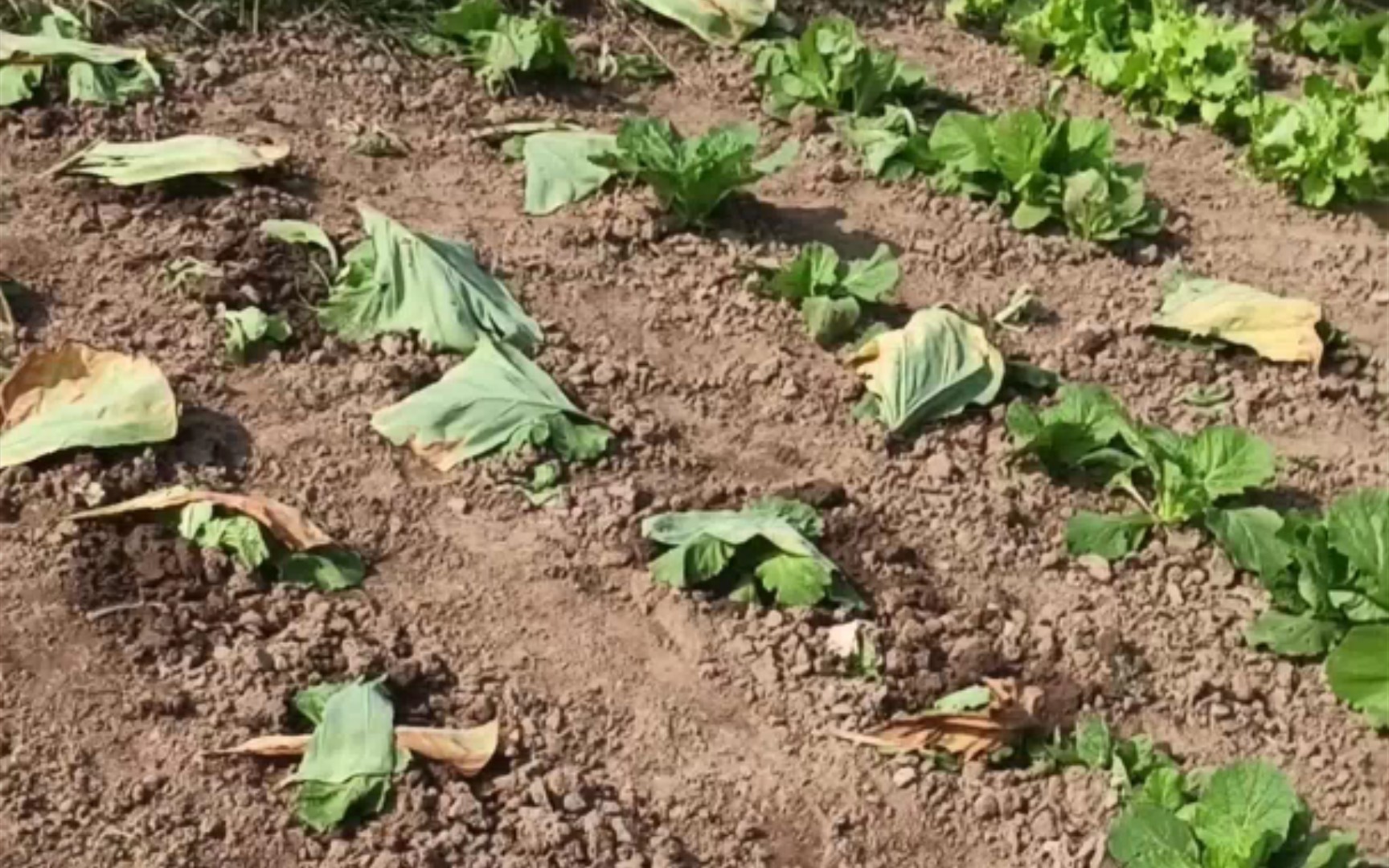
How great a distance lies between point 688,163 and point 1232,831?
239 centimetres

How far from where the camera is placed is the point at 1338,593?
450 cm

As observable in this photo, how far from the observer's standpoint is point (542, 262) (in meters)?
5.44

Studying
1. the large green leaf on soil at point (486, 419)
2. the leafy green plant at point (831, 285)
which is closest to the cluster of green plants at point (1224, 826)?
the large green leaf on soil at point (486, 419)

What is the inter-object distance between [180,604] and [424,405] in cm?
81

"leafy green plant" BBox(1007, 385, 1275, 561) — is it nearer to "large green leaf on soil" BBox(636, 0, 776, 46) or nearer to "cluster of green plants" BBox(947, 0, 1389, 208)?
"cluster of green plants" BBox(947, 0, 1389, 208)

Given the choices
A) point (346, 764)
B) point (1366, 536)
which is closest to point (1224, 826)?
point (1366, 536)

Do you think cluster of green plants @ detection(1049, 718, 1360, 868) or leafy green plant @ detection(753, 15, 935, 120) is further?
leafy green plant @ detection(753, 15, 935, 120)

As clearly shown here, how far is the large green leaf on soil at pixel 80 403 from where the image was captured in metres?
4.49

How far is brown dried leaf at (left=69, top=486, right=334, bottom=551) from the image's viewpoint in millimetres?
4344

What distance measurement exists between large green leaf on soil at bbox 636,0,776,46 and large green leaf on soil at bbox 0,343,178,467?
2547mm

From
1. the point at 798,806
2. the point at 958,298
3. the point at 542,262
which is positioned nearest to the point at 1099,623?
the point at 798,806

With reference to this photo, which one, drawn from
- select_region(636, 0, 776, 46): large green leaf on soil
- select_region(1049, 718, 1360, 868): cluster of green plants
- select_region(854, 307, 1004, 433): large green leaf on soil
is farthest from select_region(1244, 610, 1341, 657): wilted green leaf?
select_region(636, 0, 776, 46): large green leaf on soil

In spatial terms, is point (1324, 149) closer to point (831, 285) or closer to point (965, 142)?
point (965, 142)

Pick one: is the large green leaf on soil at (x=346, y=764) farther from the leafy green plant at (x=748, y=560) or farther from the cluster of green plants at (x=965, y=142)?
the cluster of green plants at (x=965, y=142)
